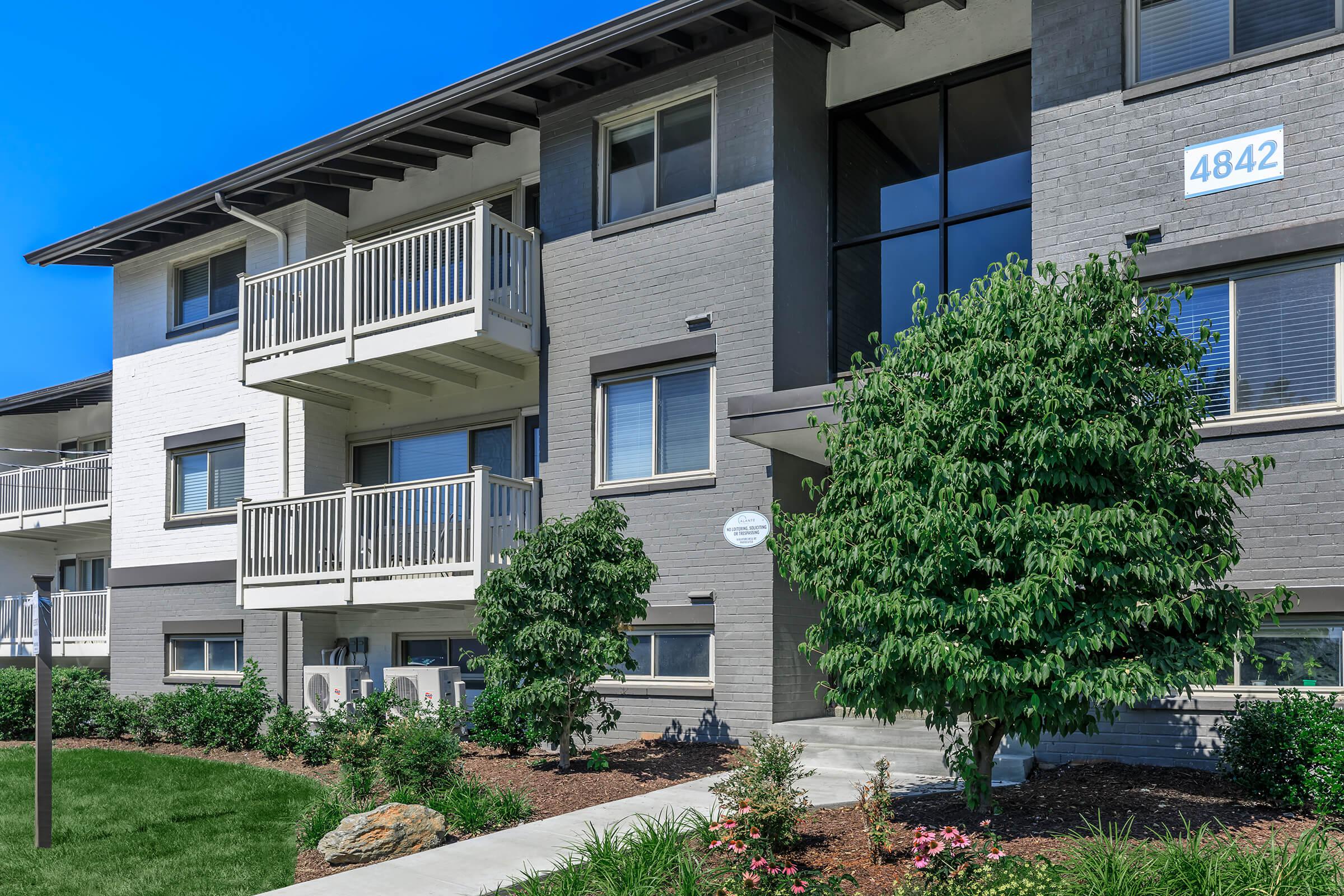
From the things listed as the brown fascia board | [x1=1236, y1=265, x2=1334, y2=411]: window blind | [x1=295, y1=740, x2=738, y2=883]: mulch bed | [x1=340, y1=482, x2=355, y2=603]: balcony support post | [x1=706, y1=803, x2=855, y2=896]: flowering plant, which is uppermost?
the brown fascia board

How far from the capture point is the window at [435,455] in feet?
55.1

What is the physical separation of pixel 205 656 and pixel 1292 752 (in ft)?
53.4

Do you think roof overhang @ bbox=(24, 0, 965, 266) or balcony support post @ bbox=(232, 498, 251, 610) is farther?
balcony support post @ bbox=(232, 498, 251, 610)

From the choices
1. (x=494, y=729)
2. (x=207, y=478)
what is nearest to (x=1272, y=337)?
(x=494, y=729)

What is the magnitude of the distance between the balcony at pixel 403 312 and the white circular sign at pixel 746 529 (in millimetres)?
3971

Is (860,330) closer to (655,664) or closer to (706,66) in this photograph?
(706,66)

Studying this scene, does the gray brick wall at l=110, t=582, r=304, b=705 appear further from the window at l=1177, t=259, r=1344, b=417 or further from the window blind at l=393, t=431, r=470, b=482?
the window at l=1177, t=259, r=1344, b=417

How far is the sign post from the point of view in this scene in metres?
8.70

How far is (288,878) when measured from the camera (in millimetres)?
8508

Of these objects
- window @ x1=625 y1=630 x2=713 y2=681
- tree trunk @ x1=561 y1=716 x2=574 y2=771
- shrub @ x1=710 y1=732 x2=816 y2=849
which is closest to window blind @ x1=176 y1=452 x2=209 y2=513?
window @ x1=625 y1=630 x2=713 y2=681

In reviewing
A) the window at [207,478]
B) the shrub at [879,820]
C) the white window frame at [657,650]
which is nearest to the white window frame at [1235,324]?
the shrub at [879,820]

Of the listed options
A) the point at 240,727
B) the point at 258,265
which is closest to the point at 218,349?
the point at 258,265

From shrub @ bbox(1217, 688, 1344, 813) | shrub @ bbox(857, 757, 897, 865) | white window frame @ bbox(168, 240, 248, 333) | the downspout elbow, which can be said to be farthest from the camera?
white window frame @ bbox(168, 240, 248, 333)

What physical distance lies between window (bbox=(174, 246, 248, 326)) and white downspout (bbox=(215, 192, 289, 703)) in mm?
1067
